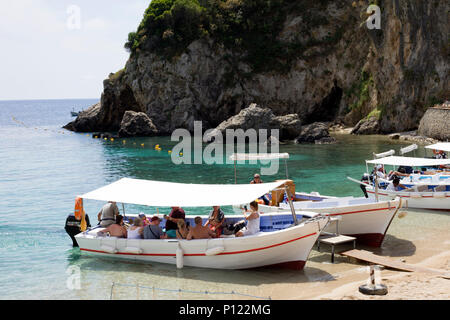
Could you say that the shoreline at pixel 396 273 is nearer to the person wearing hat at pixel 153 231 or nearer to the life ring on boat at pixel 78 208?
the person wearing hat at pixel 153 231

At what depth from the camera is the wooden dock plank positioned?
12.9 metres

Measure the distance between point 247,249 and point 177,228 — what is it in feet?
8.46

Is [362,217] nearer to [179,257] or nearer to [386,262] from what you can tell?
[386,262]

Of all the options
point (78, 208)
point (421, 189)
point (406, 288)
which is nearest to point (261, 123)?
point (421, 189)

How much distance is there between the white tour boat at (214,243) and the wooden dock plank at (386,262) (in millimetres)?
1538

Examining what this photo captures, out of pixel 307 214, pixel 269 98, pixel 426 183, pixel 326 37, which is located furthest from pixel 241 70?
pixel 307 214

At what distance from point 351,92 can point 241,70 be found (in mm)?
16480

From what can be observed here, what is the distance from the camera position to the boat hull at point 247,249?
13.7 meters

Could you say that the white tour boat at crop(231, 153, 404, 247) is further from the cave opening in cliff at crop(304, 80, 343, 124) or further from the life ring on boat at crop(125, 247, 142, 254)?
the cave opening in cliff at crop(304, 80, 343, 124)

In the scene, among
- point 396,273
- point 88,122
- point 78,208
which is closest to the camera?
point 396,273

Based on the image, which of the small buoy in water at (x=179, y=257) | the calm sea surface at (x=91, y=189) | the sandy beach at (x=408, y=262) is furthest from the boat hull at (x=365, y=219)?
the small buoy in water at (x=179, y=257)

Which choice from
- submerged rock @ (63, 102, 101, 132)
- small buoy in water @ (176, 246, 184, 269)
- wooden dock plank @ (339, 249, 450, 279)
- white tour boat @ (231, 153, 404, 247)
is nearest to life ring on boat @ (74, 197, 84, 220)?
small buoy in water @ (176, 246, 184, 269)

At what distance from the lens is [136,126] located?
65062 millimetres
